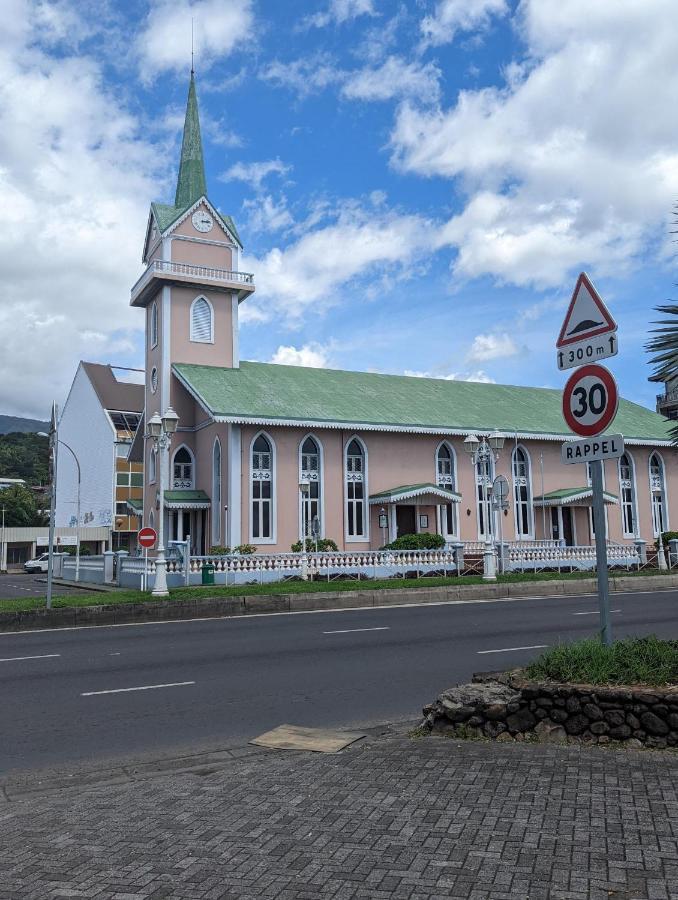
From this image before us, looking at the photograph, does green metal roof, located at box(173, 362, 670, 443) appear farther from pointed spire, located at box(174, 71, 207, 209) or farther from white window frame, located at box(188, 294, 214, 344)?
pointed spire, located at box(174, 71, 207, 209)

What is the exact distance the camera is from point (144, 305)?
129 feet

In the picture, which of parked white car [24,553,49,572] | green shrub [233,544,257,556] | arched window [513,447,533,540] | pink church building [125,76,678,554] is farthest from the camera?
parked white car [24,553,49,572]

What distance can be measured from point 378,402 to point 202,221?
12.2 m

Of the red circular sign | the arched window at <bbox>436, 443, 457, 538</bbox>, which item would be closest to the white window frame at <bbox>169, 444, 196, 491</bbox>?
the arched window at <bbox>436, 443, 457, 538</bbox>

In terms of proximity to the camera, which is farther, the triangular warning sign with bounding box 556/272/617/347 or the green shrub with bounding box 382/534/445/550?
the green shrub with bounding box 382/534/445/550

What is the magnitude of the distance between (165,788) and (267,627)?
11377 millimetres

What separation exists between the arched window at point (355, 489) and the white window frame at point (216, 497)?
5.65 metres

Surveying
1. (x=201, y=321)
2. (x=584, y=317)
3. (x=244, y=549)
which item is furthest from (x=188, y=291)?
(x=584, y=317)

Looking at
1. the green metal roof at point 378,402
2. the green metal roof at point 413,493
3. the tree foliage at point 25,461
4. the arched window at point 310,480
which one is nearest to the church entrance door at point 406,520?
the green metal roof at point 413,493

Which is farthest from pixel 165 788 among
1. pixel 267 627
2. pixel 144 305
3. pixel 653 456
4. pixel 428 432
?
pixel 653 456

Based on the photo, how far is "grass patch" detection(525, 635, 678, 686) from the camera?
21.0 ft

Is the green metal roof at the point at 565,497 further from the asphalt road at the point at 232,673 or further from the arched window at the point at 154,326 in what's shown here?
the arched window at the point at 154,326

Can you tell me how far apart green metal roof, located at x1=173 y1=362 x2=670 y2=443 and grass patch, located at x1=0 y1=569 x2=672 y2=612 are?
9.07 m

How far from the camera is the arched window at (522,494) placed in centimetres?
3909
